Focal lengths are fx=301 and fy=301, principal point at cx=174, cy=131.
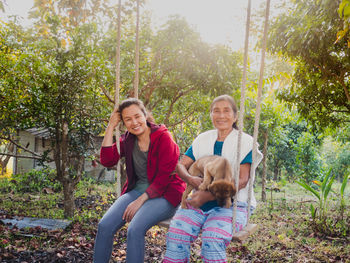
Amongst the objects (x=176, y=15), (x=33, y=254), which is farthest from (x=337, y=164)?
(x=33, y=254)

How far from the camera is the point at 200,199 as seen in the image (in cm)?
229

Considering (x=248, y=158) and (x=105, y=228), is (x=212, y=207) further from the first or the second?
(x=105, y=228)

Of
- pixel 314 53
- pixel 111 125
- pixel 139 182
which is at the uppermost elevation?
pixel 314 53

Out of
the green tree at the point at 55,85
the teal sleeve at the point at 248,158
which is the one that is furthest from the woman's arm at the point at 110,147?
the green tree at the point at 55,85

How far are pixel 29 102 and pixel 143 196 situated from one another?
2.79 m

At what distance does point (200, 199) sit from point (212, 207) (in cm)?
11

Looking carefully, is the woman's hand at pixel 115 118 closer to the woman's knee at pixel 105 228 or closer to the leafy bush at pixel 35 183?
the woman's knee at pixel 105 228

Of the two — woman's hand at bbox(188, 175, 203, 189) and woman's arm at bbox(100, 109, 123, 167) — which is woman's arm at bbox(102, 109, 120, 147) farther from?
woman's hand at bbox(188, 175, 203, 189)

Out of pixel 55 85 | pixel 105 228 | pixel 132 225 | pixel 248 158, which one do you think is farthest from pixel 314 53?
pixel 55 85

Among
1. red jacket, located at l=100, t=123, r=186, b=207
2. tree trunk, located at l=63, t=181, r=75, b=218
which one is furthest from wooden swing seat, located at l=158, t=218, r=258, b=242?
tree trunk, located at l=63, t=181, r=75, b=218

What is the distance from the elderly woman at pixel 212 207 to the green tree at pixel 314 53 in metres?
1.46

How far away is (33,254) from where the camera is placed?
11.2 feet

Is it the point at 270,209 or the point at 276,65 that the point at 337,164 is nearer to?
the point at 276,65

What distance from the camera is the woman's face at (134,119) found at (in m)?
2.42
